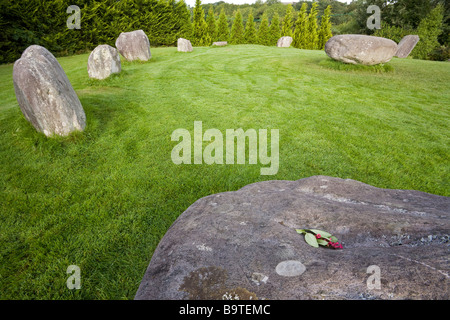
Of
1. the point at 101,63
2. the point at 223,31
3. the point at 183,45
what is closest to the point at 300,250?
the point at 101,63

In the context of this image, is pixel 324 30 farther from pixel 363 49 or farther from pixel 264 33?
pixel 363 49

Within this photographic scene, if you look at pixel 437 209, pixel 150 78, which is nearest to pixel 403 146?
pixel 437 209

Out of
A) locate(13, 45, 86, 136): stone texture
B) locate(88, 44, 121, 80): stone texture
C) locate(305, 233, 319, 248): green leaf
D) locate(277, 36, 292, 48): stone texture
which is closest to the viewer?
locate(305, 233, 319, 248): green leaf

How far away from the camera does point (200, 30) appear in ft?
70.4

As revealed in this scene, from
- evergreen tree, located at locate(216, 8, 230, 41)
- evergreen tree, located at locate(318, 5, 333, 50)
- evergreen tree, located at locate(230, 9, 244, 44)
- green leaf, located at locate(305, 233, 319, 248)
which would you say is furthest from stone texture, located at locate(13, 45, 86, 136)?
evergreen tree, located at locate(318, 5, 333, 50)

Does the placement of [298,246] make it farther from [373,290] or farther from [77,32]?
[77,32]

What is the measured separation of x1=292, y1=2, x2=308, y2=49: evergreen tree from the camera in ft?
72.8

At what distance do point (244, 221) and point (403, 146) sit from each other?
15.2ft

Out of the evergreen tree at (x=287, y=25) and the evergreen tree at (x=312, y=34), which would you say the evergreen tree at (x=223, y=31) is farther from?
the evergreen tree at (x=312, y=34)

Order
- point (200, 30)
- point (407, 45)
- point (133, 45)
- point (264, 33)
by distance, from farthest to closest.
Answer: point (264, 33) → point (200, 30) → point (407, 45) → point (133, 45)

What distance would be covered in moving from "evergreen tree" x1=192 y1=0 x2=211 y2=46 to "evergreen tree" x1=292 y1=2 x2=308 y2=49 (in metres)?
8.29

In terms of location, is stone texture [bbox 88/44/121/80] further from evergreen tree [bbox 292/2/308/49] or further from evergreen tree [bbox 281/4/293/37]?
evergreen tree [bbox 281/4/293/37]

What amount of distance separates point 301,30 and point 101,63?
66.4 ft

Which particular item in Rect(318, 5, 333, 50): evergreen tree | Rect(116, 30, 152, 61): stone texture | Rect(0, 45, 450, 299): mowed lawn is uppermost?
Rect(318, 5, 333, 50): evergreen tree
